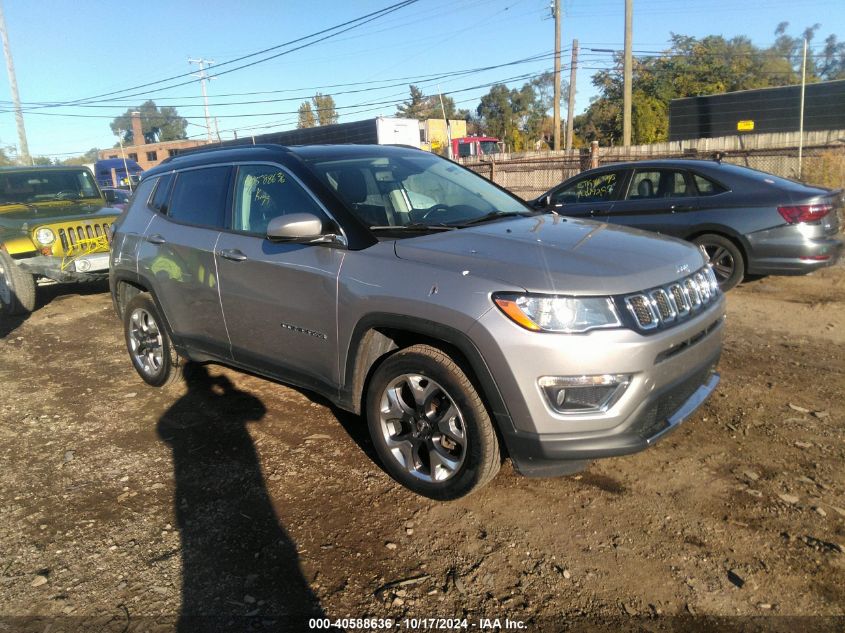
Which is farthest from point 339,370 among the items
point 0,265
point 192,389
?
point 0,265

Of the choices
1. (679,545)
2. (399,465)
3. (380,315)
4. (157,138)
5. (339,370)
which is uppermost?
(157,138)

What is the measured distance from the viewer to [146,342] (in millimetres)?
5078

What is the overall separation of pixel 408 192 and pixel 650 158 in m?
13.5

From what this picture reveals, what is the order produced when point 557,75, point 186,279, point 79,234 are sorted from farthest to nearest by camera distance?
point 557,75, point 79,234, point 186,279

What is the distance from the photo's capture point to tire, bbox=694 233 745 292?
6891mm

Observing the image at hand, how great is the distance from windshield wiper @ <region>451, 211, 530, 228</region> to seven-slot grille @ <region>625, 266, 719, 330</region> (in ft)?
3.83

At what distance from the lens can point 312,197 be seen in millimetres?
3539

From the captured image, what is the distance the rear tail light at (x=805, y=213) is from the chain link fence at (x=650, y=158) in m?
2.24

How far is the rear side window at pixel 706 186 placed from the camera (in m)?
7.02

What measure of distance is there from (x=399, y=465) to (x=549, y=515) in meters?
0.80

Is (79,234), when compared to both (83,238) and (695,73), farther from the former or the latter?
(695,73)

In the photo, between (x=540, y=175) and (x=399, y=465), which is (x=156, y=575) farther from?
(x=540, y=175)

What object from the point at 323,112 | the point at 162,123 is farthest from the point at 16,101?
the point at 162,123

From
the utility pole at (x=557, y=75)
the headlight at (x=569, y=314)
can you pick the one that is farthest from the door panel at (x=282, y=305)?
the utility pole at (x=557, y=75)
